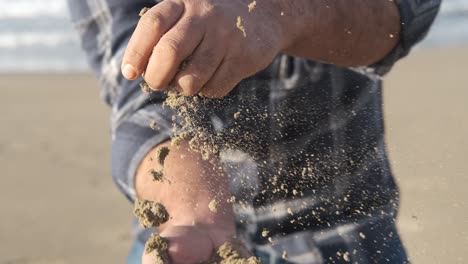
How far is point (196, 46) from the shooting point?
93cm

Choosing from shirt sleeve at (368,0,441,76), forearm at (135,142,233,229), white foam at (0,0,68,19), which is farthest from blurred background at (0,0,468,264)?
white foam at (0,0,68,19)

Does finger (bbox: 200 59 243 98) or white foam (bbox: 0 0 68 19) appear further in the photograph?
white foam (bbox: 0 0 68 19)

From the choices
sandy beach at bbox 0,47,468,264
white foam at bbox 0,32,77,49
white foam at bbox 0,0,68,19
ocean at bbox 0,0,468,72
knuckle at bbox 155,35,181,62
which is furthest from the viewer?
white foam at bbox 0,0,68,19

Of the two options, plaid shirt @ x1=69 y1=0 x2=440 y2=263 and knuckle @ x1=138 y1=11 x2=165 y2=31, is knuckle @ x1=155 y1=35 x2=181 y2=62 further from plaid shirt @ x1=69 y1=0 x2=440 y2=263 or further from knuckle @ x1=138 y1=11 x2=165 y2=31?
plaid shirt @ x1=69 y1=0 x2=440 y2=263

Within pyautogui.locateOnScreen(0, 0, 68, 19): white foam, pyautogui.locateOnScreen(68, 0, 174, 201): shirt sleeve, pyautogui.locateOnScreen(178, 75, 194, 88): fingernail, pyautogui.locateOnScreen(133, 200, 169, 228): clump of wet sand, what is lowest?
pyautogui.locateOnScreen(0, 0, 68, 19): white foam

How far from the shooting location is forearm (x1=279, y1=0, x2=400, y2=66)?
118 centimetres

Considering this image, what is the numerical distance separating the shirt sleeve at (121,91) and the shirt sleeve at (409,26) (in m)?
0.47

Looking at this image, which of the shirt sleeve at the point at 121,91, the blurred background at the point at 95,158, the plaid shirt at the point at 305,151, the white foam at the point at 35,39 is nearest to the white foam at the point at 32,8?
the white foam at the point at 35,39

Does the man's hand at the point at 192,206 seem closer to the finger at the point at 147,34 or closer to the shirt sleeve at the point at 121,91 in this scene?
the shirt sleeve at the point at 121,91

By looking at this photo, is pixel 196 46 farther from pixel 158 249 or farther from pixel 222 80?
pixel 158 249

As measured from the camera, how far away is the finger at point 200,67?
0.92 meters

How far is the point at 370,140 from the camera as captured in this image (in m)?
1.28

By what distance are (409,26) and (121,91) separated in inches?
25.0

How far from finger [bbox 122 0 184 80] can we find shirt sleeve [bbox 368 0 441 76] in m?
0.63
